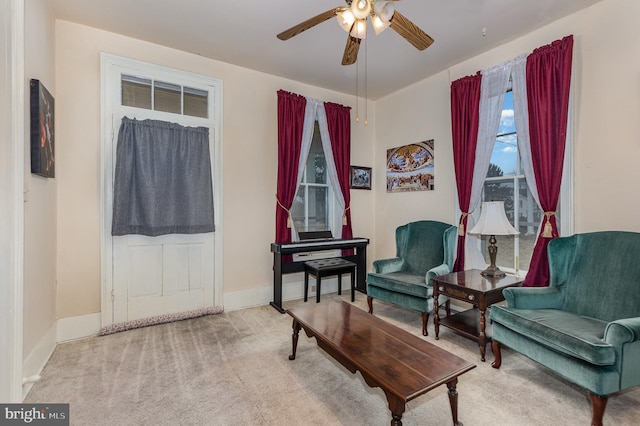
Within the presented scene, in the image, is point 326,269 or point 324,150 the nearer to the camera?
point 326,269

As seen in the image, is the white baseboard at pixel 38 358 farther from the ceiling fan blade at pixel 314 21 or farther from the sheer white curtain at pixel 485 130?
the sheer white curtain at pixel 485 130

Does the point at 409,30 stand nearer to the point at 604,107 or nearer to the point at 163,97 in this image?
the point at 604,107

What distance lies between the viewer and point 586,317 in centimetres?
218

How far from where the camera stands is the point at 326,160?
429cm

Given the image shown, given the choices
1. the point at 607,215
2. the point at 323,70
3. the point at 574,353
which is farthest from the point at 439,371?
the point at 323,70

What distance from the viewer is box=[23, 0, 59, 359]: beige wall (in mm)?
2139

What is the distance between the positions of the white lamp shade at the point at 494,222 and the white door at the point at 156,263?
9.45ft

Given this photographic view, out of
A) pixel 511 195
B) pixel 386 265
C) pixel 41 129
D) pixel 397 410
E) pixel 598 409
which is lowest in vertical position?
pixel 598 409

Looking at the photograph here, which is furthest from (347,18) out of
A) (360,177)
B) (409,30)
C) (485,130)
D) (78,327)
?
(78,327)

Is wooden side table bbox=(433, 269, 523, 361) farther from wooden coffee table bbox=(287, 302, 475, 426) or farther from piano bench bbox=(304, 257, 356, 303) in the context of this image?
piano bench bbox=(304, 257, 356, 303)

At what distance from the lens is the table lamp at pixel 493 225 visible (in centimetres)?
271

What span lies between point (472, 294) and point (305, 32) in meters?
2.92

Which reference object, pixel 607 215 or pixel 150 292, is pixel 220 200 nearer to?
pixel 150 292

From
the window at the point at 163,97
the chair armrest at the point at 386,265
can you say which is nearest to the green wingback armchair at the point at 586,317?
the chair armrest at the point at 386,265
